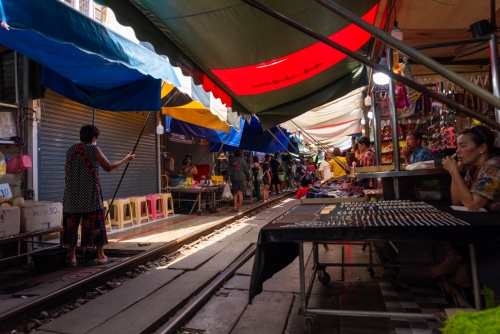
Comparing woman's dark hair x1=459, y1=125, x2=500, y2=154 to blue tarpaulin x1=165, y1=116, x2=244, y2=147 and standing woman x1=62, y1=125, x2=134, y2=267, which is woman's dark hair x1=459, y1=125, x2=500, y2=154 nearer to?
standing woman x1=62, y1=125, x2=134, y2=267

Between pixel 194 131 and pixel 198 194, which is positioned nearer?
pixel 194 131

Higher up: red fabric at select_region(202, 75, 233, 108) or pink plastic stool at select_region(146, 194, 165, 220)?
red fabric at select_region(202, 75, 233, 108)

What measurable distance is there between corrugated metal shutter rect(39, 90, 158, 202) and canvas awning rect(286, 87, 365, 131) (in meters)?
4.52

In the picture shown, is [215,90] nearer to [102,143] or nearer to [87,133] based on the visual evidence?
[87,133]

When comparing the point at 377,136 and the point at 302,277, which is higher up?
the point at 377,136

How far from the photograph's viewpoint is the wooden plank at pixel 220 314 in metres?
3.09

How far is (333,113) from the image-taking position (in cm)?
998

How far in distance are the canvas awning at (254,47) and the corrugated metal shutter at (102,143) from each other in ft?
13.2

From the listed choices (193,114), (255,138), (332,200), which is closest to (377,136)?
(332,200)

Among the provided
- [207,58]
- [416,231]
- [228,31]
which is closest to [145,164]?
[207,58]

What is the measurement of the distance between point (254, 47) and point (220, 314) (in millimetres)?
2931

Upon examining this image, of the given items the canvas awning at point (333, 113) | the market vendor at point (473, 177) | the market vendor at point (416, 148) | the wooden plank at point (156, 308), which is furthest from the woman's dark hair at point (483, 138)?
the canvas awning at point (333, 113)

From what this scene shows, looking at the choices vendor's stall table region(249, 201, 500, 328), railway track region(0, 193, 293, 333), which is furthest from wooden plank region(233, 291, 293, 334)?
railway track region(0, 193, 293, 333)

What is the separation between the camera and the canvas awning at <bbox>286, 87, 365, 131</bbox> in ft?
30.5
